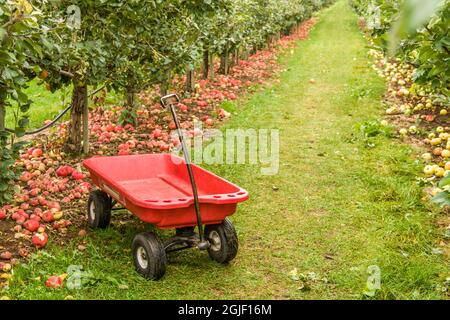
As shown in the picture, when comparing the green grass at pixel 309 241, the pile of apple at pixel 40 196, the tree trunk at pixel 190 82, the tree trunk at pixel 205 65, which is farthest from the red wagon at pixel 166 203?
the tree trunk at pixel 205 65

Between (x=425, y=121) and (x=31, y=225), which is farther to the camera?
(x=425, y=121)

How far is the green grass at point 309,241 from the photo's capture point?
373 cm

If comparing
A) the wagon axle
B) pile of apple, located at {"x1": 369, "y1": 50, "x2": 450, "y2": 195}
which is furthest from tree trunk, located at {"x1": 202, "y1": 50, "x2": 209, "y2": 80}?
the wagon axle

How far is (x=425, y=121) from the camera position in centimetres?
834

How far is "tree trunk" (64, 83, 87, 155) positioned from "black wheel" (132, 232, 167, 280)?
2.90m

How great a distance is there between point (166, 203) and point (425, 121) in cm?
618

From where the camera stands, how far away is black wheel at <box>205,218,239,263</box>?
13.1 feet

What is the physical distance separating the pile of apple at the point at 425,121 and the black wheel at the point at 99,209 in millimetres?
3148
